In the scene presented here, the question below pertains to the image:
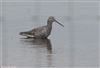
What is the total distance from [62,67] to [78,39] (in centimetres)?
537

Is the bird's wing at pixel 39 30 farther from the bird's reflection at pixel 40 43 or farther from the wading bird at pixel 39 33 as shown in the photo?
the bird's reflection at pixel 40 43

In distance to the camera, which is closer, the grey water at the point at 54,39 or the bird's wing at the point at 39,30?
the grey water at the point at 54,39

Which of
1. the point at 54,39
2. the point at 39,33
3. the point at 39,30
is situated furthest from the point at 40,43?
the point at 39,30

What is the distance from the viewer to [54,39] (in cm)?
1722

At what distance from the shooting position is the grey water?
12570mm

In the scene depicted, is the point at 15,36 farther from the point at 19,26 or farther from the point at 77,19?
the point at 77,19

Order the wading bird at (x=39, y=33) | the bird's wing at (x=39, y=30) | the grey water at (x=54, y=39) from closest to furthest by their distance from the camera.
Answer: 1. the grey water at (x=54, y=39)
2. the wading bird at (x=39, y=33)
3. the bird's wing at (x=39, y=30)

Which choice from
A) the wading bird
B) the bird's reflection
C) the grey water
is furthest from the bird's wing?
the bird's reflection

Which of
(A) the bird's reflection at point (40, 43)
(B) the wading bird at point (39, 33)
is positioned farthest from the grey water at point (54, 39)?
(B) the wading bird at point (39, 33)

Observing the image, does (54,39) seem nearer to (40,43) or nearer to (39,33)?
(39,33)

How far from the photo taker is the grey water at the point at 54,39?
1257 centimetres

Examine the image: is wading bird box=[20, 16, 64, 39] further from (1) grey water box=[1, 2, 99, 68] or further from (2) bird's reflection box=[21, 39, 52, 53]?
(2) bird's reflection box=[21, 39, 52, 53]

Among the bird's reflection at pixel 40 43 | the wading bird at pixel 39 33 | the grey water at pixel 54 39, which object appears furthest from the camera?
the wading bird at pixel 39 33

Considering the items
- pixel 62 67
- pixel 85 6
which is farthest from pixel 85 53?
pixel 85 6
